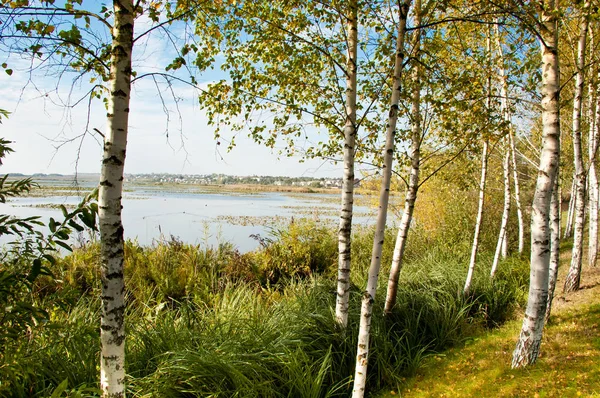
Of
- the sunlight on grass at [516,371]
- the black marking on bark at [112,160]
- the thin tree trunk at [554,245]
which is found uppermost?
the black marking on bark at [112,160]

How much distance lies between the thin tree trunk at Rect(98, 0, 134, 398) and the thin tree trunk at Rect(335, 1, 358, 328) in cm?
247

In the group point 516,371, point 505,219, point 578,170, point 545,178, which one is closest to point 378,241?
point 545,178

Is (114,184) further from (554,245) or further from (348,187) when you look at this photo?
(554,245)

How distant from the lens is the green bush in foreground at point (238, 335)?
Answer: 303 cm

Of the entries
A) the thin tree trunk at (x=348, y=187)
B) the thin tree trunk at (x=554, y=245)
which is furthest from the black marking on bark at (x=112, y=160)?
the thin tree trunk at (x=554, y=245)

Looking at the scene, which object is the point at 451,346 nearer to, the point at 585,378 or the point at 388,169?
the point at 585,378

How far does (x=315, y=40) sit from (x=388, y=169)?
2239mm

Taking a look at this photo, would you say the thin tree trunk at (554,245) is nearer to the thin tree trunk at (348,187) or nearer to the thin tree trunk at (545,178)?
the thin tree trunk at (545,178)

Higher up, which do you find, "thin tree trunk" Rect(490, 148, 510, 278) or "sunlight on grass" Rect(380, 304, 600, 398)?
"thin tree trunk" Rect(490, 148, 510, 278)

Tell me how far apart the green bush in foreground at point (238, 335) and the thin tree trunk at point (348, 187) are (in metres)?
0.32

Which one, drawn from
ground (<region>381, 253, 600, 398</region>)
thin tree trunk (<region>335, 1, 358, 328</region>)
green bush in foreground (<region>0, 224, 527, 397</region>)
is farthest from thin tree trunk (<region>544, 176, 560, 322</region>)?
thin tree trunk (<region>335, 1, 358, 328</region>)

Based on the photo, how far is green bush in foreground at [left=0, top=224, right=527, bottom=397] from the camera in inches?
119

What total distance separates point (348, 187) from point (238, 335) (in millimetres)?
1949

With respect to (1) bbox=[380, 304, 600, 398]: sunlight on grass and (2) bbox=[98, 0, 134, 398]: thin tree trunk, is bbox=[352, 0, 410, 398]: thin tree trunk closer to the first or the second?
(1) bbox=[380, 304, 600, 398]: sunlight on grass
